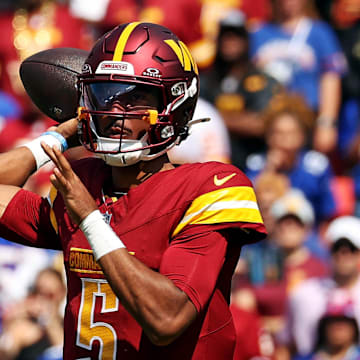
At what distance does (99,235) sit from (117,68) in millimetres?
584

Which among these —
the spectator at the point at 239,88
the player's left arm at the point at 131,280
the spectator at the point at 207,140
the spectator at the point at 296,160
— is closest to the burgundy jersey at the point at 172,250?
the player's left arm at the point at 131,280

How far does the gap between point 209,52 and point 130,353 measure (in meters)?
4.92

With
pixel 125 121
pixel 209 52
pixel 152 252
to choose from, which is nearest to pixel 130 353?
pixel 152 252

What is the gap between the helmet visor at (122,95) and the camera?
279 centimetres

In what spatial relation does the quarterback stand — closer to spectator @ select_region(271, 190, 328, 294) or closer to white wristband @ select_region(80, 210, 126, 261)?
white wristband @ select_region(80, 210, 126, 261)

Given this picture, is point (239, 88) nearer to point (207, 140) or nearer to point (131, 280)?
point (207, 140)

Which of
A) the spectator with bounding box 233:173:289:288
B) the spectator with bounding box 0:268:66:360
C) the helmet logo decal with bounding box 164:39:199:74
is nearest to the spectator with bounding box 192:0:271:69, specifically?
the spectator with bounding box 233:173:289:288

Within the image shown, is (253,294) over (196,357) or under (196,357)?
under

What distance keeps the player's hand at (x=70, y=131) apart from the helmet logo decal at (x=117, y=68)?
466 millimetres

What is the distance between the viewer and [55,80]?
3320mm

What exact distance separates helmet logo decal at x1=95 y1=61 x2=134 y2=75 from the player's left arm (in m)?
0.40

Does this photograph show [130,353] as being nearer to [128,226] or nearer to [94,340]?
[94,340]

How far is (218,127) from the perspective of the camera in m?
6.35

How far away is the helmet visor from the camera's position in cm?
279
